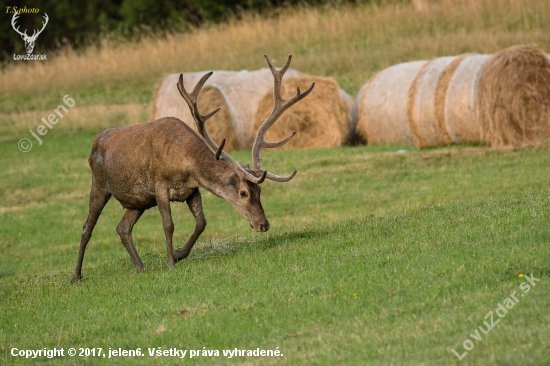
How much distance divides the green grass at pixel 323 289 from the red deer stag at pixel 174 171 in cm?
62

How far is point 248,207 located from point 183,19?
131 ft

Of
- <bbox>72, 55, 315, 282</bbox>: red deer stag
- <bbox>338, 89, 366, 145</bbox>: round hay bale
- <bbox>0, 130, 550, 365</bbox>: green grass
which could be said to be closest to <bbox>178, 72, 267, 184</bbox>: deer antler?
<bbox>72, 55, 315, 282</bbox>: red deer stag

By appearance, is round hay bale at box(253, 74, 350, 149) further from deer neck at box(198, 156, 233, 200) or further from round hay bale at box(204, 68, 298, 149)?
deer neck at box(198, 156, 233, 200)

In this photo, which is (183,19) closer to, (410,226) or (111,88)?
(111,88)

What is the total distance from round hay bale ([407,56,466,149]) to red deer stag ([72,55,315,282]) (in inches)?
371

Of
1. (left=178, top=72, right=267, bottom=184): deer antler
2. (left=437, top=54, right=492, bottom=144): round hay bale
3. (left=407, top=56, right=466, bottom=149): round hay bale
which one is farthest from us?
(left=407, top=56, right=466, bottom=149): round hay bale

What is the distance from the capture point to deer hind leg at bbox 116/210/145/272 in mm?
12091

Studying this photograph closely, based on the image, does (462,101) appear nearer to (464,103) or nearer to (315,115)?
(464,103)

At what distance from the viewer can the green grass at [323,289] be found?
772 centimetres

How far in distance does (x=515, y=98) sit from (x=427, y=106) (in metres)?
1.97

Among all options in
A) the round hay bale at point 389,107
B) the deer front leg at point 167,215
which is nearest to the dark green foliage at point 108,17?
the round hay bale at point 389,107

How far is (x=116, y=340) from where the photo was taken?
884cm

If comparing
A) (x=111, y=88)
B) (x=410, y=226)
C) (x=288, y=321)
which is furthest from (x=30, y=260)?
(x=111, y=88)

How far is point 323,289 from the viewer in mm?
9297
